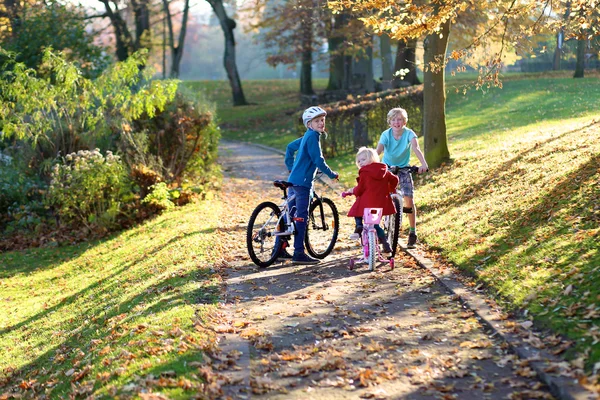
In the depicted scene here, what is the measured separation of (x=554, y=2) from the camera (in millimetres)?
11625

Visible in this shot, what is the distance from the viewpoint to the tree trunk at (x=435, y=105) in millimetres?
16109

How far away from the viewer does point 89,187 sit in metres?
14.8

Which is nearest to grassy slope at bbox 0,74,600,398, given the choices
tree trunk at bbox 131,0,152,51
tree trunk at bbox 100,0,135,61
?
tree trunk at bbox 131,0,152,51

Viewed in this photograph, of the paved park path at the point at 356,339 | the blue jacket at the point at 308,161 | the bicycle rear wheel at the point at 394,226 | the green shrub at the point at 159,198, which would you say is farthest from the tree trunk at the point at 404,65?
the paved park path at the point at 356,339

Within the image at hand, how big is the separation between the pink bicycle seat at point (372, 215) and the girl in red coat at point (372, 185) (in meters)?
0.05

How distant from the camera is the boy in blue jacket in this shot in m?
8.93

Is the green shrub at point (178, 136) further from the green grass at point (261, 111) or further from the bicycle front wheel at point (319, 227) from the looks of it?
the bicycle front wheel at point (319, 227)

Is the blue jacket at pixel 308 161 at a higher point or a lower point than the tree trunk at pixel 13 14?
lower

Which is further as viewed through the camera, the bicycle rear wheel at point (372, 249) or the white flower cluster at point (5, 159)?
the white flower cluster at point (5, 159)

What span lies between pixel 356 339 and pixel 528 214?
180 inches

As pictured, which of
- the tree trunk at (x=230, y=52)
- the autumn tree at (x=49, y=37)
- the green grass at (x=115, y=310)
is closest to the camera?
the green grass at (x=115, y=310)

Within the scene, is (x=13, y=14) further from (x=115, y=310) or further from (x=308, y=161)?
(x=308, y=161)

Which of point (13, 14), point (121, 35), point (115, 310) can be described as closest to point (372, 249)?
point (115, 310)

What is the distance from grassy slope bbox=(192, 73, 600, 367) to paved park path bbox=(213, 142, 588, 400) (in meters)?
0.56
